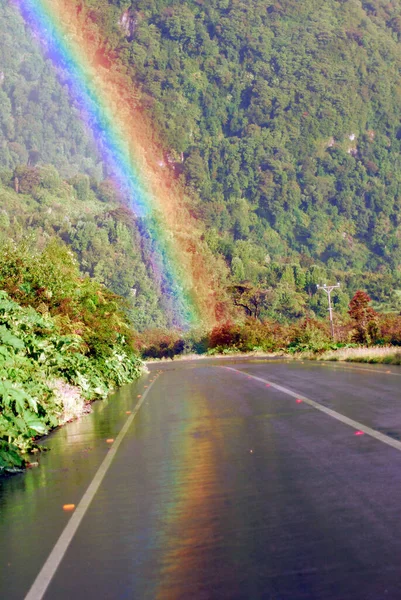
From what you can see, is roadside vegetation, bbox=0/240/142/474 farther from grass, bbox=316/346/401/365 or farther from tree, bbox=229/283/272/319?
tree, bbox=229/283/272/319

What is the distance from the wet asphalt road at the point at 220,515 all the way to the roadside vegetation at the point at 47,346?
79 cm

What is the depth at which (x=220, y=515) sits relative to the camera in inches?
307

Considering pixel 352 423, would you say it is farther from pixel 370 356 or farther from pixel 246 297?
pixel 246 297

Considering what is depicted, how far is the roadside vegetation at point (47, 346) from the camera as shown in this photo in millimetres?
13430

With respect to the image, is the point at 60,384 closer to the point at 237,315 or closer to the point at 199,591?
the point at 199,591

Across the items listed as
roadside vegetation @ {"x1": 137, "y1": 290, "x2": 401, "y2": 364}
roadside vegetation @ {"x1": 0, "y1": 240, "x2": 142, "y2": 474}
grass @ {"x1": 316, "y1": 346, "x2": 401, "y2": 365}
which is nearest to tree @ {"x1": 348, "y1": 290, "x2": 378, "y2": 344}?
roadside vegetation @ {"x1": 137, "y1": 290, "x2": 401, "y2": 364}

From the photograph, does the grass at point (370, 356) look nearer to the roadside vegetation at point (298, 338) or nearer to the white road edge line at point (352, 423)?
the roadside vegetation at point (298, 338)

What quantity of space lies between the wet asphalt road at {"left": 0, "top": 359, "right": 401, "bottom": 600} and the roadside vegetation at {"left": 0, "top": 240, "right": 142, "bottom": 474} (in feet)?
2.59

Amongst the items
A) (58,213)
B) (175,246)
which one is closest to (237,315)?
(175,246)

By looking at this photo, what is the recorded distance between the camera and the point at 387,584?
5.49 metres

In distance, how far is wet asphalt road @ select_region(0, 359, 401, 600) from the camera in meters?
5.88

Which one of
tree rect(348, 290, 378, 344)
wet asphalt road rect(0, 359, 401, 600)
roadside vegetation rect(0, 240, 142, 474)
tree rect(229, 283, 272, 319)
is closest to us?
wet asphalt road rect(0, 359, 401, 600)

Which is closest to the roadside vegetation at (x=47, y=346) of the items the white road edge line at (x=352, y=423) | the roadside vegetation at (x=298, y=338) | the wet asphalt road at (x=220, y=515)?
the wet asphalt road at (x=220, y=515)

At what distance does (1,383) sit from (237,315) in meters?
123
